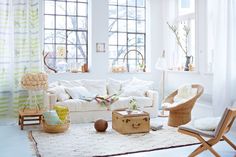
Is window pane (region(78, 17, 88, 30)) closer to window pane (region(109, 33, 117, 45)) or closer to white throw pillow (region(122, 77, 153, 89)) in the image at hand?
window pane (region(109, 33, 117, 45))

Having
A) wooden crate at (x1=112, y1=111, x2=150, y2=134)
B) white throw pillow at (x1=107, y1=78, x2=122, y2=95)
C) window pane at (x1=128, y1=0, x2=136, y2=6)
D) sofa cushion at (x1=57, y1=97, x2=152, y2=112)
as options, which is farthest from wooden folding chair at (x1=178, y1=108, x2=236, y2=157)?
window pane at (x1=128, y1=0, x2=136, y2=6)

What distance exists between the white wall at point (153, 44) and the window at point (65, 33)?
0.34 metres

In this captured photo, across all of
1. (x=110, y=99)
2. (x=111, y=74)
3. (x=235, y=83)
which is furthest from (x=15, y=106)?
(x=235, y=83)

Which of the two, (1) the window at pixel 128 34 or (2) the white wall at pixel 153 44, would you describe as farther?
(1) the window at pixel 128 34

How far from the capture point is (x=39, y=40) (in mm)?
6066

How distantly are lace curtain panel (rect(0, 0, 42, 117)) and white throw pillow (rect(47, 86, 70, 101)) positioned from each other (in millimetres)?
572

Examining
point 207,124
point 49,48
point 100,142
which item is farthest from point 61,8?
point 207,124

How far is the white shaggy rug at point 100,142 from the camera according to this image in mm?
3881

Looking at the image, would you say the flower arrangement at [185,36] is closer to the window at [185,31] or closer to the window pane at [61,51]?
the window at [185,31]

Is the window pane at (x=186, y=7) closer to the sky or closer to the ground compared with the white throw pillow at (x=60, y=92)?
closer to the sky

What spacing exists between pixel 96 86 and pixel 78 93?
60 cm

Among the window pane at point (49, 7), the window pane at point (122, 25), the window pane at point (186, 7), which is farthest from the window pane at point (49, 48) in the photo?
the window pane at point (186, 7)

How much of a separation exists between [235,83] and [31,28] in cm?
415

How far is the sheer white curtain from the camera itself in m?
5.09
